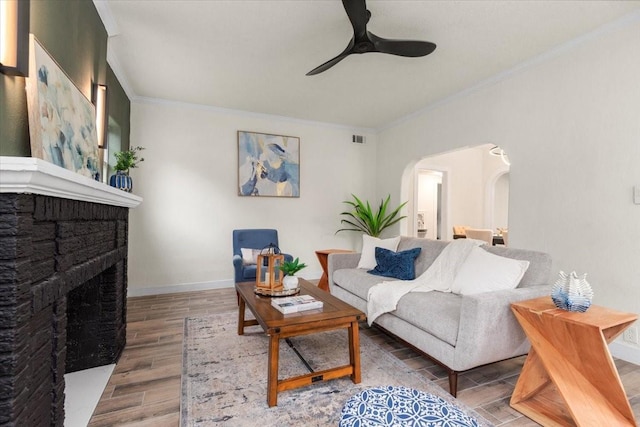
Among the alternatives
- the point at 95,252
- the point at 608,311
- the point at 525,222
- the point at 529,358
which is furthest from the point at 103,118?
the point at 525,222

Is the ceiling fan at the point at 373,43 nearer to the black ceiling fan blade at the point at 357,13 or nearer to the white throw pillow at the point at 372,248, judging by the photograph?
the black ceiling fan blade at the point at 357,13

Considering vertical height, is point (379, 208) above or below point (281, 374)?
above

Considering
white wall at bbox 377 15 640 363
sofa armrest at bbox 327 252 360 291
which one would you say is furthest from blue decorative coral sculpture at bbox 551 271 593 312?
sofa armrest at bbox 327 252 360 291

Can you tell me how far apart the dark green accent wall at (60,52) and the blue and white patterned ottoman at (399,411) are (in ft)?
5.56

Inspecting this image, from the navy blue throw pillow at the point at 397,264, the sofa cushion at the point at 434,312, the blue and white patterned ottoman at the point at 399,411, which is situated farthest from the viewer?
the navy blue throw pillow at the point at 397,264

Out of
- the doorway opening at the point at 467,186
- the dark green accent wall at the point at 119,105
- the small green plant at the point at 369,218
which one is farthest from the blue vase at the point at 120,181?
the doorway opening at the point at 467,186

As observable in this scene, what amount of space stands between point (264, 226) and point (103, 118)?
2.65 metres

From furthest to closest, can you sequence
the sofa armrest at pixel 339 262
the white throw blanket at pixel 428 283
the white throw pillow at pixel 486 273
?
the sofa armrest at pixel 339 262 → the white throw blanket at pixel 428 283 → the white throw pillow at pixel 486 273

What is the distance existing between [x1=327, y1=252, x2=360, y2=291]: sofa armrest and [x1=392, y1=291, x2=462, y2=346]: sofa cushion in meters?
1.21

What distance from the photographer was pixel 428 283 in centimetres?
267

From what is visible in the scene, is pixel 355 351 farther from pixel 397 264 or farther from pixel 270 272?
pixel 397 264

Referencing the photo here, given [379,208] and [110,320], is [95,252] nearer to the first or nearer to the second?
[110,320]

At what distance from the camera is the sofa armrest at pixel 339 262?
3602 millimetres

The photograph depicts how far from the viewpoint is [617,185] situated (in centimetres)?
246
